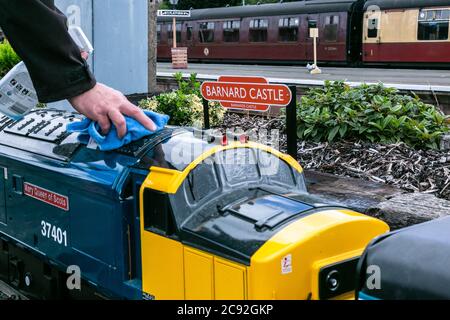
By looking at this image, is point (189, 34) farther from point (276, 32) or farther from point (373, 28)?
point (373, 28)

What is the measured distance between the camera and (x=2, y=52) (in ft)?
39.3

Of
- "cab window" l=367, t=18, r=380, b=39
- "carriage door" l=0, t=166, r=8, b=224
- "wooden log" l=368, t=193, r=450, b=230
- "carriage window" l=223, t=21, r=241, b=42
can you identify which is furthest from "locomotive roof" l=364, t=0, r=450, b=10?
"carriage door" l=0, t=166, r=8, b=224

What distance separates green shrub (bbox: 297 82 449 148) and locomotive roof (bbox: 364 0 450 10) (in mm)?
16381

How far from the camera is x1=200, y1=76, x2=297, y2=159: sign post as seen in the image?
19.3 feet

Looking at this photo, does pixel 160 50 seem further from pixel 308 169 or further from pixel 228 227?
pixel 228 227

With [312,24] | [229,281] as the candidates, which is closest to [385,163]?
[229,281]

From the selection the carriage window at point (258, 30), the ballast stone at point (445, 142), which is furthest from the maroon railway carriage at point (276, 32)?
the ballast stone at point (445, 142)

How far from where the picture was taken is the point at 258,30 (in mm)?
28672

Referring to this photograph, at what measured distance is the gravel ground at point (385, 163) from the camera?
6305mm

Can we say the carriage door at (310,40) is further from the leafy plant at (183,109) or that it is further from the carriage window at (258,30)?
the leafy plant at (183,109)

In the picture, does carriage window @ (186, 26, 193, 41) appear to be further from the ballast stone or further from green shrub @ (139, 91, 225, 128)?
the ballast stone

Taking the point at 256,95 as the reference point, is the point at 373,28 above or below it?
above

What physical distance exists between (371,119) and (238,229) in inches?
182

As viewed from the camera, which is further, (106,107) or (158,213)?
(158,213)
